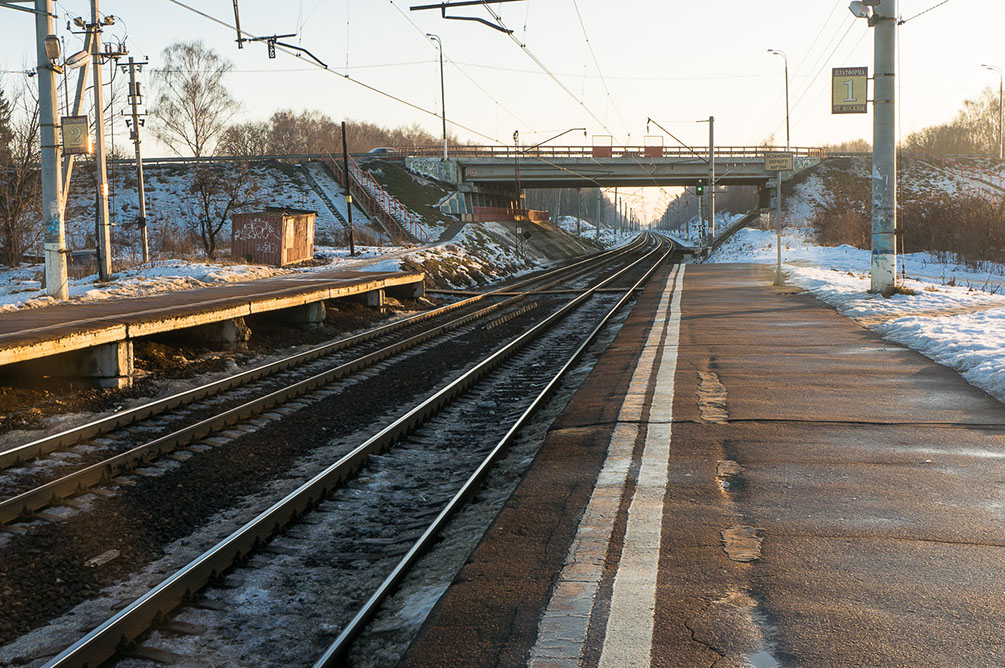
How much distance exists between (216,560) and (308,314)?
1401cm

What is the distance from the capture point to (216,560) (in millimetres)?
5578

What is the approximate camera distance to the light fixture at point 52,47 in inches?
664

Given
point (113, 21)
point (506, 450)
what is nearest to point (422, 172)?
point (113, 21)

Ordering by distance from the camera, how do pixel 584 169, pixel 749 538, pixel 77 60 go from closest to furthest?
pixel 749 538 → pixel 77 60 → pixel 584 169

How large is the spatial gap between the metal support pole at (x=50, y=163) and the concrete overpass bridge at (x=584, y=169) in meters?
45.2

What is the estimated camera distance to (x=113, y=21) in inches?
1044

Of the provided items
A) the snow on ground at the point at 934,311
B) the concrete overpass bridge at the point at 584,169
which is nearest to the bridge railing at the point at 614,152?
the concrete overpass bridge at the point at 584,169

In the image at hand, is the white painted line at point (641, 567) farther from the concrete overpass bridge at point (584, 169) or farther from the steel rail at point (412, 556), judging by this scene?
the concrete overpass bridge at point (584, 169)

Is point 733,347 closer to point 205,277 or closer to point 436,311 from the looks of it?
point 436,311

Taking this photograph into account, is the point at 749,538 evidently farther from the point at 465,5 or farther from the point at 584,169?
the point at 584,169

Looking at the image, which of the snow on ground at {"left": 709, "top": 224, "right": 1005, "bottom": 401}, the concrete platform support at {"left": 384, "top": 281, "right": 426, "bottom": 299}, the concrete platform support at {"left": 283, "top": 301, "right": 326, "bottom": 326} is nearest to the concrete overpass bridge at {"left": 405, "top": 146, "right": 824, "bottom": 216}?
the snow on ground at {"left": 709, "top": 224, "right": 1005, "bottom": 401}

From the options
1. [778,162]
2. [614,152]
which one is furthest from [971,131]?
[778,162]

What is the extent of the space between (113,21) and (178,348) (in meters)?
16.2

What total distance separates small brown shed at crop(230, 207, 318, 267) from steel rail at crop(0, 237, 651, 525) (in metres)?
18.5
